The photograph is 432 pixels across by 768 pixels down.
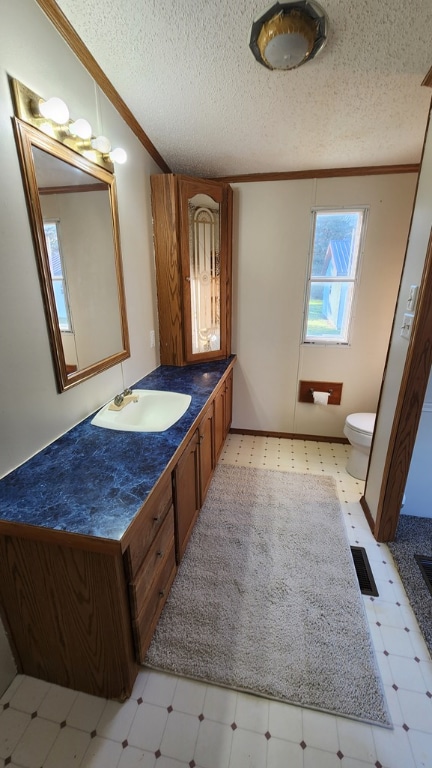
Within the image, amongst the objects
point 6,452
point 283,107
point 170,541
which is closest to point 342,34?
point 283,107

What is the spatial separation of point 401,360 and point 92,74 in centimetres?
204

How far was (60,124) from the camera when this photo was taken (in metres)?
1.27

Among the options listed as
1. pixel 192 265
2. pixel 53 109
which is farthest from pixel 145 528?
pixel 192 265

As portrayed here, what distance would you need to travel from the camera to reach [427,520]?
2.03 m

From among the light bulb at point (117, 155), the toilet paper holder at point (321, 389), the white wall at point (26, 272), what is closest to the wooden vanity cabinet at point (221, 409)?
the toilet paper holder at point (321, 389)

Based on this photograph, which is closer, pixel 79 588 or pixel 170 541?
pixel 79 588

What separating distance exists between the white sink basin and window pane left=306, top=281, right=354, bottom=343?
152cm

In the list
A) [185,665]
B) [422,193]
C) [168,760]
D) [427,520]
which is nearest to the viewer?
[168,760]

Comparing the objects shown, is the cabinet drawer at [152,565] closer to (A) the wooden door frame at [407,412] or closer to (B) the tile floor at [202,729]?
(B) the tile floor at [202,729]

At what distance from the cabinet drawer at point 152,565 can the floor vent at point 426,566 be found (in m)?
1.33

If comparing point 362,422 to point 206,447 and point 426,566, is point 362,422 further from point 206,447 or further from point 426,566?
point 206,447

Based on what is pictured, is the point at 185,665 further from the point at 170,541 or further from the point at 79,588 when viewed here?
the point at 79,588

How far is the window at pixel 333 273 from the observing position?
2523 mm

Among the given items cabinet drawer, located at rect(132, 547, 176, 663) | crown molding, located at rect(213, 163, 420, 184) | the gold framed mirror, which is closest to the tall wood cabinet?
crown molding, located at rect(213, 163, 420, 184)
